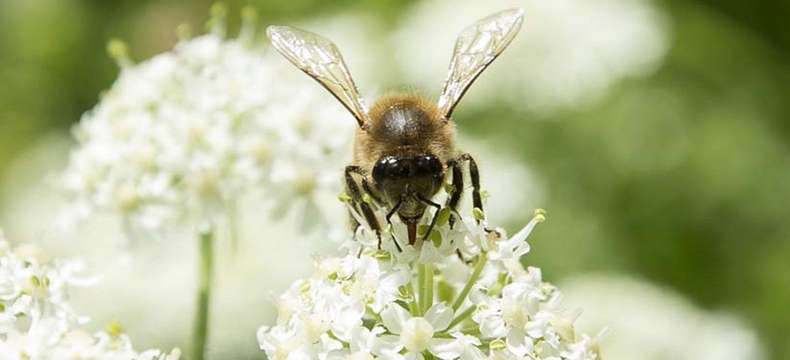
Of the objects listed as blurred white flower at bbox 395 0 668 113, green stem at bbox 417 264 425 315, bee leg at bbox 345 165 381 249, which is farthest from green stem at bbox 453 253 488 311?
blurred white flower at bbox 395 0 668 113

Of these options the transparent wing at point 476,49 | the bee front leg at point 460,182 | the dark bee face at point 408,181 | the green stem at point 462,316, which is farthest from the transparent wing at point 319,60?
the green stem at point 462,316

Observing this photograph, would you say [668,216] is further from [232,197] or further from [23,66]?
[23,66]

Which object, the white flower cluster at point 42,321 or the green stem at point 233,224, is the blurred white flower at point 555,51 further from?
the white flower cluster at point 42,321

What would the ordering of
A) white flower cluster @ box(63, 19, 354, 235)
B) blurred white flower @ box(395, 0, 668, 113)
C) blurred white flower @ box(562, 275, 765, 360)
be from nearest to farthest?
1. white flower cluster @ box(63, 19, 354, 235)
2. blurred white flower @ box(562, 275, 765, 360)
3. blurred white flower @ box(395, 0, 668, 113)

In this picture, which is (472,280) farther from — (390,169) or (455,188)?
(390,169)

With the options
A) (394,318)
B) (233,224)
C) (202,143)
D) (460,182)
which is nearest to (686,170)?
(233,224)

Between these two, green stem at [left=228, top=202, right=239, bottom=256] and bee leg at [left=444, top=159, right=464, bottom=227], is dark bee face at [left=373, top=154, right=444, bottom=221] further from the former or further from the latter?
green stem at [left=228, top=202, right=239, bottom=256]

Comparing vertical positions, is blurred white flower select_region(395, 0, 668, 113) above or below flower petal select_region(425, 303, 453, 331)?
above
